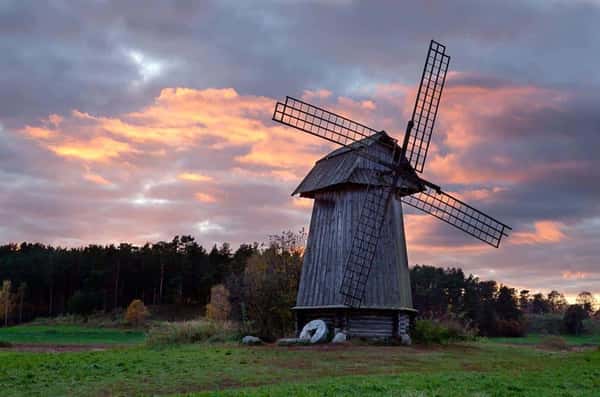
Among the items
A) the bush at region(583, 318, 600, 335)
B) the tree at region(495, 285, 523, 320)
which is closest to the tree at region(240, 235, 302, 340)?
the tree at region(495, 285, 523, 320)

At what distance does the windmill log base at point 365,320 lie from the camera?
27516 mm

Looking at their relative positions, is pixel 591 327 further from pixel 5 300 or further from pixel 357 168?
pixel 5 300

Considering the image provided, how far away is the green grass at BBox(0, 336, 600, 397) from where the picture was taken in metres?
14.3

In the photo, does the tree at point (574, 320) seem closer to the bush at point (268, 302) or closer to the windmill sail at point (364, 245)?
the bush at point (268, 302)

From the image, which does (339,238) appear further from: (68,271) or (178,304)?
(68,271)

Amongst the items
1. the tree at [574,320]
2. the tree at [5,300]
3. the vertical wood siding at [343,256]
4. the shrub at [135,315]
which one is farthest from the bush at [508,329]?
the tree at [5,300]

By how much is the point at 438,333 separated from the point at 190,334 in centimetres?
1119

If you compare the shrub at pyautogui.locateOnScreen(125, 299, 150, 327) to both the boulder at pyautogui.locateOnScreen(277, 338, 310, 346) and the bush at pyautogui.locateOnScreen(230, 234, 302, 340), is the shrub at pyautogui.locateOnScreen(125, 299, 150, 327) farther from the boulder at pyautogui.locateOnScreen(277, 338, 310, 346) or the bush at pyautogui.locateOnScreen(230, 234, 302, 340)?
the boulder at pyautogui.locateOnScreen(277, 338, 310, 346)

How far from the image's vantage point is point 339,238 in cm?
2836

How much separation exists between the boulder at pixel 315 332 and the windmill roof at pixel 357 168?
5.87 meters

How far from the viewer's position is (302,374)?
58.4 ft

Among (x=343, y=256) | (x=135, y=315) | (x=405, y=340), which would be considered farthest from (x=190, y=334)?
(x=135, y=315)

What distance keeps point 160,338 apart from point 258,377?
1399 cm

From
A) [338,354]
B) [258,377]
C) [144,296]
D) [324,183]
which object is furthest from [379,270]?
[144,296]
